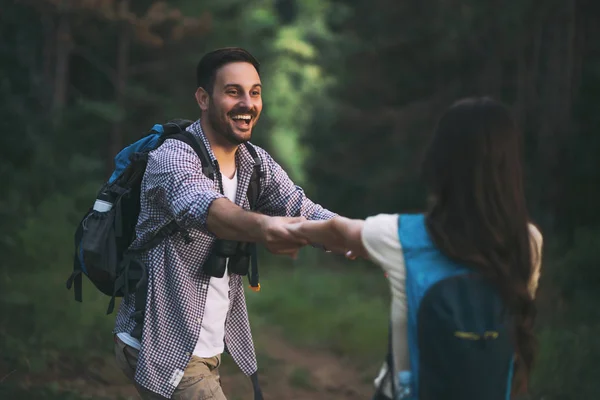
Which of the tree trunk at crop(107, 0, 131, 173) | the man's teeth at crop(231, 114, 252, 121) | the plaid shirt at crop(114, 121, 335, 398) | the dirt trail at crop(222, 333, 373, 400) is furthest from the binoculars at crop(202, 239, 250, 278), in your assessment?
the tree trunk at crop(107, 0, 131, 173)

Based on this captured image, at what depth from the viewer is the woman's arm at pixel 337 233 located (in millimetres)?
3037

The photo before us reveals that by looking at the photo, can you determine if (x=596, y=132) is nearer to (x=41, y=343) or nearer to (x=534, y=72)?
(x=534, y=72)

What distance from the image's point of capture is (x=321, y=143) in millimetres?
23797

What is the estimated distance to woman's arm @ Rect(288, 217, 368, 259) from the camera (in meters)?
3.04

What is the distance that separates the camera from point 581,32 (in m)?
15.6

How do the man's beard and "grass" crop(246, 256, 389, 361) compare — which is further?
"grass" crop(246, 256, 389, 361)

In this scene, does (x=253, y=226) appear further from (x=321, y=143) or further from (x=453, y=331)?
(x=321, y=143)

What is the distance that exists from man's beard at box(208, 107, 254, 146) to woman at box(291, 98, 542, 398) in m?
1.25

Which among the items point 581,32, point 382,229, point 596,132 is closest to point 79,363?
point 382,229

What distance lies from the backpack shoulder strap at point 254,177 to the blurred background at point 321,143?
3.51 m

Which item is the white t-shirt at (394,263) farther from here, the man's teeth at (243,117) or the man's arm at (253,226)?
the man's teeth at (243,117)

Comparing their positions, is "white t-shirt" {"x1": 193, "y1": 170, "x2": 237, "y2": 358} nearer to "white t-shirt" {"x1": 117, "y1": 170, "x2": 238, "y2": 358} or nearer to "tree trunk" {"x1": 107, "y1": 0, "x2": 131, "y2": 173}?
"white t-shirt" {"x1": 117, "y1": 170, "x2": 238, "y2": 358}

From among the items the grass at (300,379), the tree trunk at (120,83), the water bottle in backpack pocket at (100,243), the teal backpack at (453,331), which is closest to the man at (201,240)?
the water bottle in backpack pocket at (100,243)

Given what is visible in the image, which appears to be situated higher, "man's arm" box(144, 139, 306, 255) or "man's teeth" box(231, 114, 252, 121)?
"man's teeth" box(231, 114, 252, 121)
